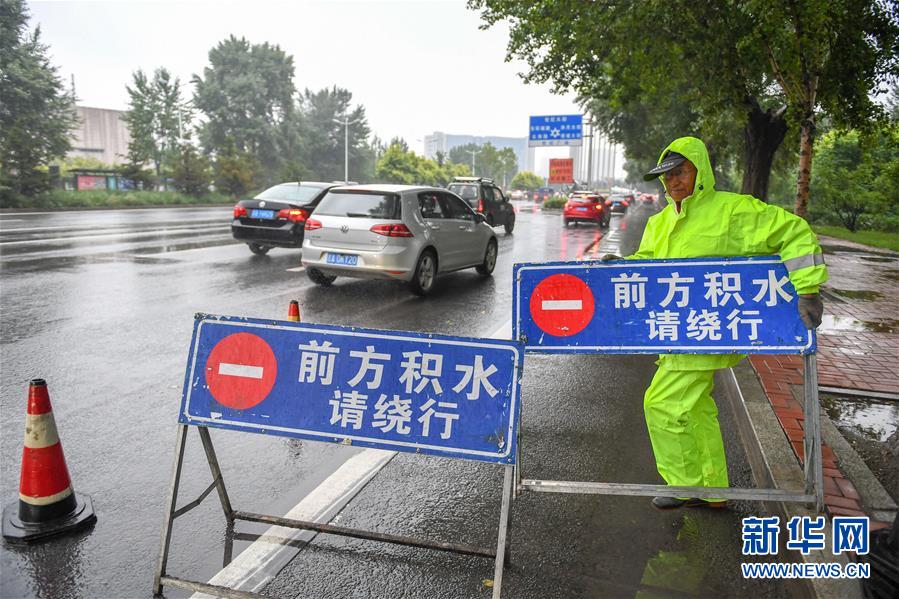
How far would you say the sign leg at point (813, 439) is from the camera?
10.5ft

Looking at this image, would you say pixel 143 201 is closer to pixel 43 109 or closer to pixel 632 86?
pixel 43 109

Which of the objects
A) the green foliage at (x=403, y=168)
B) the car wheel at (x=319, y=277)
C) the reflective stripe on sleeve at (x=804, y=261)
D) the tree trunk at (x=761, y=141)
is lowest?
the car wheel at (x=319, y=277)

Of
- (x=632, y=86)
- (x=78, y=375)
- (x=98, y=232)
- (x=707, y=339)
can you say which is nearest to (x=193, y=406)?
(x=707, y=339)

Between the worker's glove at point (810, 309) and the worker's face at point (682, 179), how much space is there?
0.78m

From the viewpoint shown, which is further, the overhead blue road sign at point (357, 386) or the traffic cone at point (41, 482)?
the traffic cone at point (41, 482)

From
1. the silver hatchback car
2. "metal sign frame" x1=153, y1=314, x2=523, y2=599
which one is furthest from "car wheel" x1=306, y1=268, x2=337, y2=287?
"metal sign frame" x1=153, y1=314, x2=523, y2=599

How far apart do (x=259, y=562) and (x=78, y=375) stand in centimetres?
352

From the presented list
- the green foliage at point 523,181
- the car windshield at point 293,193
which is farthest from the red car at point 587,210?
the green foliage at point 523,181

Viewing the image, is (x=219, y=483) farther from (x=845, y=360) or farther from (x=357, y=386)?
(x=845, y=360)

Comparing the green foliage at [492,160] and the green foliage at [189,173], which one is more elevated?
the green foliage at [492,160]

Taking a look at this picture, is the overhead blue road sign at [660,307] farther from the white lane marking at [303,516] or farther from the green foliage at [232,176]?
the green foliage at [232,176]

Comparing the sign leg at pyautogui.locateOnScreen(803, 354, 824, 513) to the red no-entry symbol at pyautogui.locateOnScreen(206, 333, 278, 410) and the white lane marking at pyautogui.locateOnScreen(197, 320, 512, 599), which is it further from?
the red no-entry symbol at pyautogui.locateOnScreen(206, 333, 278, 410)

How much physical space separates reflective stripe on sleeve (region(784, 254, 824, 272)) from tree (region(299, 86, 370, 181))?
3183 inches

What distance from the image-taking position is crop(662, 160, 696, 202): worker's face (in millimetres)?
3442
